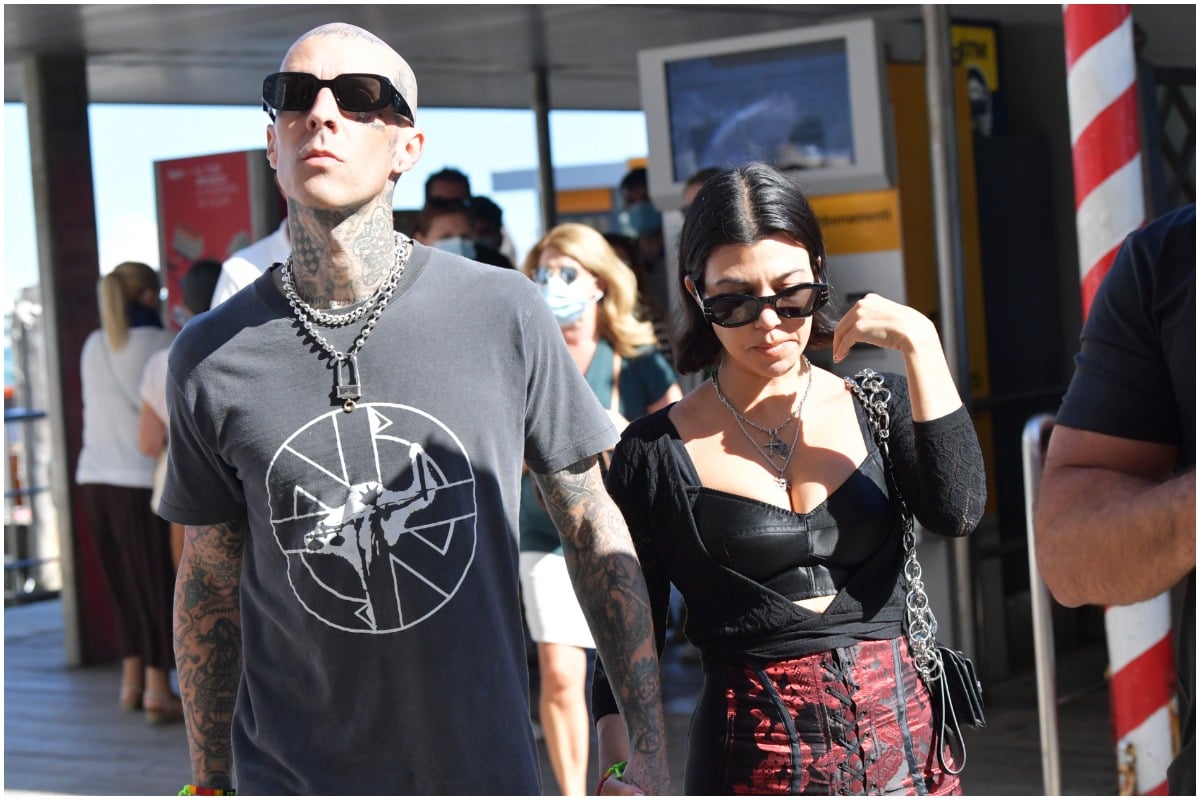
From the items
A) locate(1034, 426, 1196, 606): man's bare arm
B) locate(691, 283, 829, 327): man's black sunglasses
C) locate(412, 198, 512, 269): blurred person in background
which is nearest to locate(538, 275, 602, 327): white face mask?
locate(412, 198, 512, 269): blurred person in background

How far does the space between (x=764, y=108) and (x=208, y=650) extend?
4096mm

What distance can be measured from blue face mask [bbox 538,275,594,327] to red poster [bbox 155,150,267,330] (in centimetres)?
299

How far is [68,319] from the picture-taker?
822 cm

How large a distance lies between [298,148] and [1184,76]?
4.52m

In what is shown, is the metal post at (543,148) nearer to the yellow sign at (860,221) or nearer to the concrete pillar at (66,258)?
the concrete pillar at (66,258)

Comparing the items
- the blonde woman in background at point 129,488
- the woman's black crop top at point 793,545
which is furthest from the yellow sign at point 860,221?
the woman's black crop top at point 793,545

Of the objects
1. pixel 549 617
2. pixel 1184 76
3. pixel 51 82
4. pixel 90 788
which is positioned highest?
pixel 51 82

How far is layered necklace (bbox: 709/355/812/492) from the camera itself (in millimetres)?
2586

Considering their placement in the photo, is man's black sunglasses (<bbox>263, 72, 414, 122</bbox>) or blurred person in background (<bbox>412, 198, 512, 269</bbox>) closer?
man's black sunglasses (<bbox>263, 72, 414, 122</bbox>)

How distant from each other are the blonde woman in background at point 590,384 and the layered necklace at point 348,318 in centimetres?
235

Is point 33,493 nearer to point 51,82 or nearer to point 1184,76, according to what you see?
point 51,82

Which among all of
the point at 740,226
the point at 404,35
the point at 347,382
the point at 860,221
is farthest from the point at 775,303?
the point at 404,35

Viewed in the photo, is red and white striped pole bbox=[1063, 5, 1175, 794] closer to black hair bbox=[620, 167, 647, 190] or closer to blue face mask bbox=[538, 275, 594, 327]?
blue face mask bbox=[538, 275, 594, 327]

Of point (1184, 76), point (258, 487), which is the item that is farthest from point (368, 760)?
point (1184, 76)
